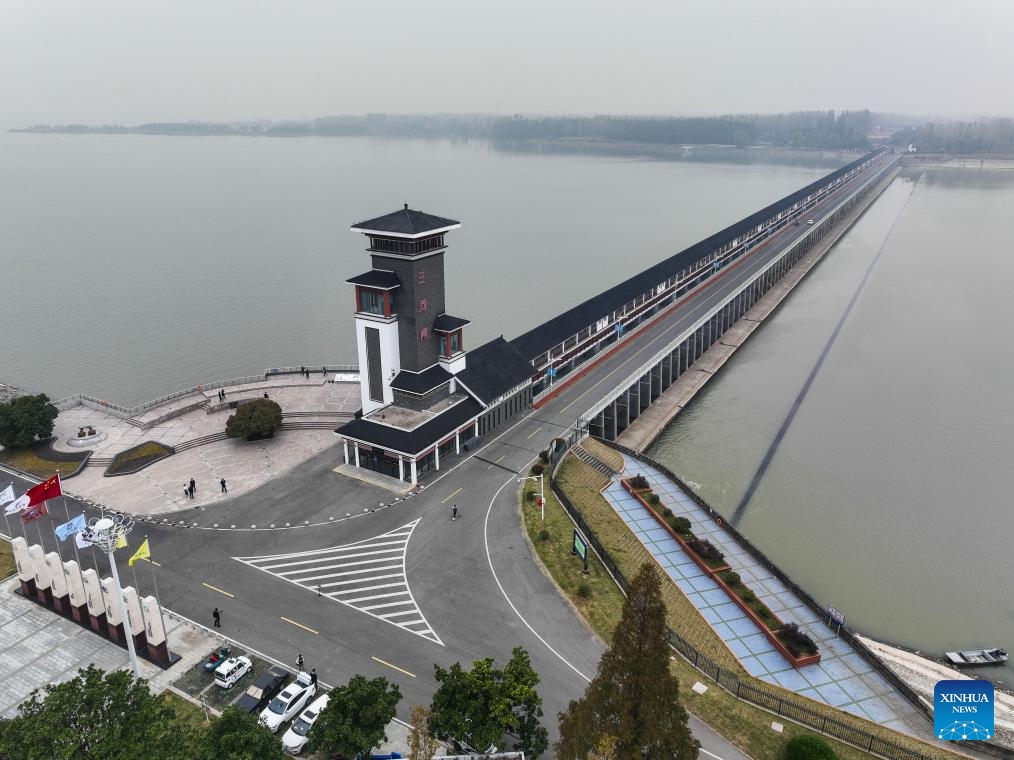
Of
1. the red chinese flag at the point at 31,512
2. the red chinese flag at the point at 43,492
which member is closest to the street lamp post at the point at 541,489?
the red chinese flag at the point at 43,492

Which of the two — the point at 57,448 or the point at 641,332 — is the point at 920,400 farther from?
the point at 57,448

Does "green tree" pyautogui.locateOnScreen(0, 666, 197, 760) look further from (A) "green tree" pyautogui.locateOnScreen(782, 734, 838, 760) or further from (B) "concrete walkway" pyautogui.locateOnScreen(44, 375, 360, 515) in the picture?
(B) "concrete walkway" pyautogui.locateOnScreen(44, 375, 360, 515)

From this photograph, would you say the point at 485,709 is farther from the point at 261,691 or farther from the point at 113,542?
the point at 113,542

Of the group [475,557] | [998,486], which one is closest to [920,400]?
[998,486]

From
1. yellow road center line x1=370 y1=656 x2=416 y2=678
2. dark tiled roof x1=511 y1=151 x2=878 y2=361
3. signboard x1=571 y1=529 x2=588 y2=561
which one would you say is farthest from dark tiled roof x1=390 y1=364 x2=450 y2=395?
yellow road center line x1=370 y1=656 x2=416 y2=678

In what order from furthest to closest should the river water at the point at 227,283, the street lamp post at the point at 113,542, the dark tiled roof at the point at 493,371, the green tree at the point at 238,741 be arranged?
the river water at the point at 227,283 < the dark tiled roof at the point at 493,371 < the street lamp post at the point at 113,542 < the green tree at the point at 238,741

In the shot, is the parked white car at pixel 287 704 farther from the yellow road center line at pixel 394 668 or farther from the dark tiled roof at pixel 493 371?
the dark tiled roof at pixel 493 371
